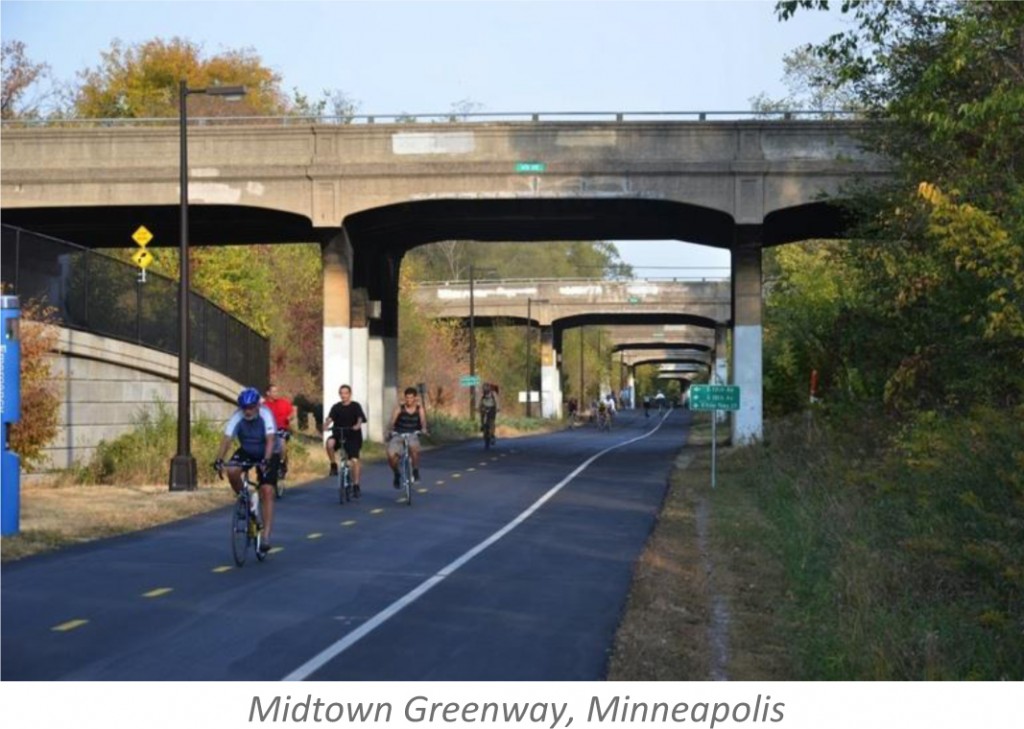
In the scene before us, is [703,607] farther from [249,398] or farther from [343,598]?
[249,398]

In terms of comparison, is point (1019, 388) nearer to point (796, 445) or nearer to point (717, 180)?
point (796, 445)

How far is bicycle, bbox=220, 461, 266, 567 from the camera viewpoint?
54.9 feet

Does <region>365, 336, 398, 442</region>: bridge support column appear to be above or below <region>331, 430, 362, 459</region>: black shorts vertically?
above

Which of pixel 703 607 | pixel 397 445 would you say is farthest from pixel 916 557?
pixel 397 445

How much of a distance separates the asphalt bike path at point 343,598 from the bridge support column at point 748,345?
17407 millimetres

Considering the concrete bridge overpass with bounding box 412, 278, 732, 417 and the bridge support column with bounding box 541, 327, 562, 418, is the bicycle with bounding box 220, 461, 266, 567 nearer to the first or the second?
the concrete bridge overpass with bounding box 412, 278, 732, 417

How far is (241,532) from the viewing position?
1683 cm

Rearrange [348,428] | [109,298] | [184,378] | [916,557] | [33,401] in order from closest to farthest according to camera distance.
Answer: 1. [916,557]
2. [33,401]
3. [348,428]
4. [184,378]
5. [109,298]

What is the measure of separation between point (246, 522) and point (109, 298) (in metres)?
16.5

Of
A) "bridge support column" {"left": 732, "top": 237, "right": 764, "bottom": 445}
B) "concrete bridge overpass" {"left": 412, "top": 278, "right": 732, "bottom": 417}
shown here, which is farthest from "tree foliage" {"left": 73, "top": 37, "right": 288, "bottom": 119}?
"bridge support column" {"left": 732, "top": 237, "right": 764, "bottom": 445}

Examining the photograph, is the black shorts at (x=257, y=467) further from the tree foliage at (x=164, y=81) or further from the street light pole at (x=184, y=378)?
the tree foliage at (x=164, y=81)

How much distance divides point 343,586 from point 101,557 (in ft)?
13.0

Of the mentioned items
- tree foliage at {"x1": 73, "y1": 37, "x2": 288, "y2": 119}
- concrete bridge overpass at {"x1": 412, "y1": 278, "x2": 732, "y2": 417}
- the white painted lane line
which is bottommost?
the white painted lane line

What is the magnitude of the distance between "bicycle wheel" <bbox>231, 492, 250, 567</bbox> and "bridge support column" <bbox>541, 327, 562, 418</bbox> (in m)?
76.6
